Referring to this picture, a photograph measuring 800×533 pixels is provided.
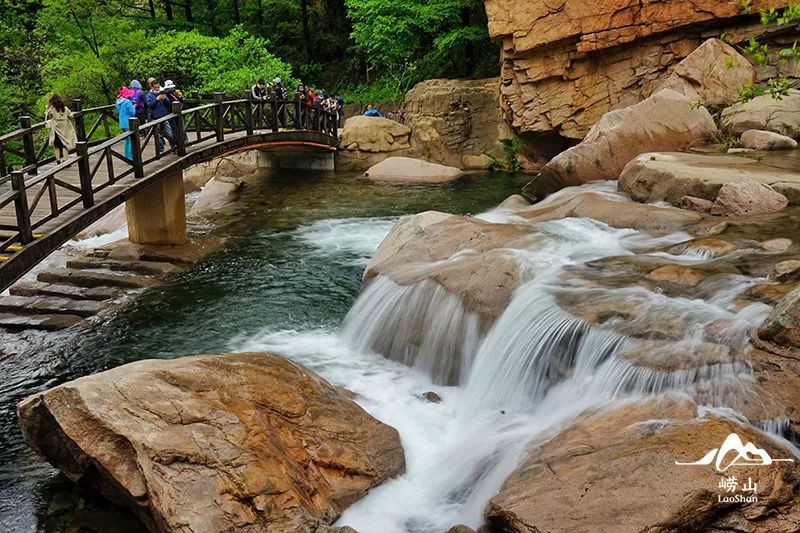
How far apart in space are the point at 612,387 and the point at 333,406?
2.62 meters

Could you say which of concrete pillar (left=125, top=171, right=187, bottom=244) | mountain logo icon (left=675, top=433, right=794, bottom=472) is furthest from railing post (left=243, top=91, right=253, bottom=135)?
mountain logo icon (left=675, top=433, right=794, bottom=472)

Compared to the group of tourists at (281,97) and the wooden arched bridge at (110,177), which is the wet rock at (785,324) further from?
the group of tourists at (281,97)

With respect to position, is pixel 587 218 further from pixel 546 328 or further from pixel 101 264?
pixel 101 264

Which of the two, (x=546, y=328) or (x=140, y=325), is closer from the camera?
(x=546, y=328)

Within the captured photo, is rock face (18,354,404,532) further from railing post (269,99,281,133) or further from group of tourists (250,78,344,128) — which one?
railing post (269,99,281,133)

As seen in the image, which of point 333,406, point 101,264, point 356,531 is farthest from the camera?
point 101,264

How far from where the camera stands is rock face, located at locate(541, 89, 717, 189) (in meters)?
14.6

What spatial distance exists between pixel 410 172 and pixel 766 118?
11.2m

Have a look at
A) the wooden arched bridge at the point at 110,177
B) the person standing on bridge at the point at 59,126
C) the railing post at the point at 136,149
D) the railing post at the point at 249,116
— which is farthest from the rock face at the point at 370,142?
the railing post at the point at 136,149

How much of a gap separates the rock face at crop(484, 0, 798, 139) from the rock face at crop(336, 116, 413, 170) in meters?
4.88

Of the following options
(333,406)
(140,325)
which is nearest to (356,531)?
(333,406)

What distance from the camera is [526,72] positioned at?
849 inches

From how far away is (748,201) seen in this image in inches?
413

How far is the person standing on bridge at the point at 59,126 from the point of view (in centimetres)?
1280
